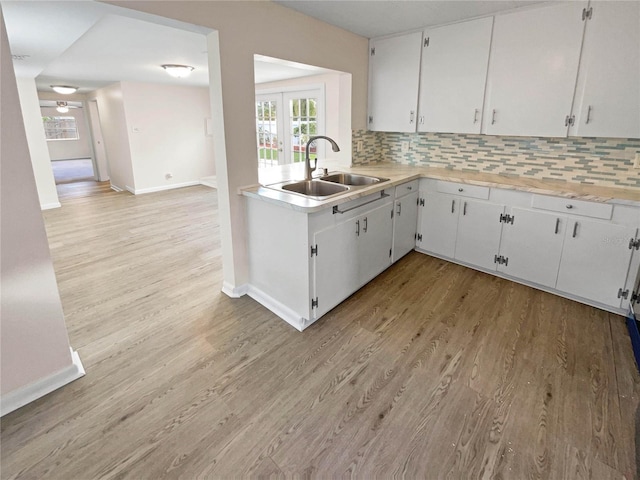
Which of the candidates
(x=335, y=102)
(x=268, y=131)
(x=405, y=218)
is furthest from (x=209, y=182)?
(x=405, y=218)

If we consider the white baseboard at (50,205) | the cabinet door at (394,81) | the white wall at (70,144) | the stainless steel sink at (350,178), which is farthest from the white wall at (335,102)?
the white wall at (70,144)

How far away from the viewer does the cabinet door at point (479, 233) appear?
2953 millimetres

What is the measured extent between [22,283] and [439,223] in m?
3.13

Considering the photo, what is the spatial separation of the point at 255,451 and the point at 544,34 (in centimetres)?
333

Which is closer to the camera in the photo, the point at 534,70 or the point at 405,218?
the point at 534,70

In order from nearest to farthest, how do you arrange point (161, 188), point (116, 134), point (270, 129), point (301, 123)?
1. point (301, 123)
2. point (270, 129)
3. point (116, 134)
4. point (161, 188)

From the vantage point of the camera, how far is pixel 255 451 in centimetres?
151

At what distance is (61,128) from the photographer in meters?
12.9

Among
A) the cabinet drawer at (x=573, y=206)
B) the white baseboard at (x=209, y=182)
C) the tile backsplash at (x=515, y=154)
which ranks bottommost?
the white baseboard at (x=209, y=182)

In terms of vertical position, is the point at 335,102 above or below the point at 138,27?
below

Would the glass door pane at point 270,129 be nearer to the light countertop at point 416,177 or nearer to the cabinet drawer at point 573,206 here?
the light countertop at point 416,177

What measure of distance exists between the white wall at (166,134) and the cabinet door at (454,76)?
5419 millimetres

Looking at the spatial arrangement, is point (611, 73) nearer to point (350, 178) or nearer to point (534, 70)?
point (534, 70)

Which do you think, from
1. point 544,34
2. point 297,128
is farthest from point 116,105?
point 544,34
